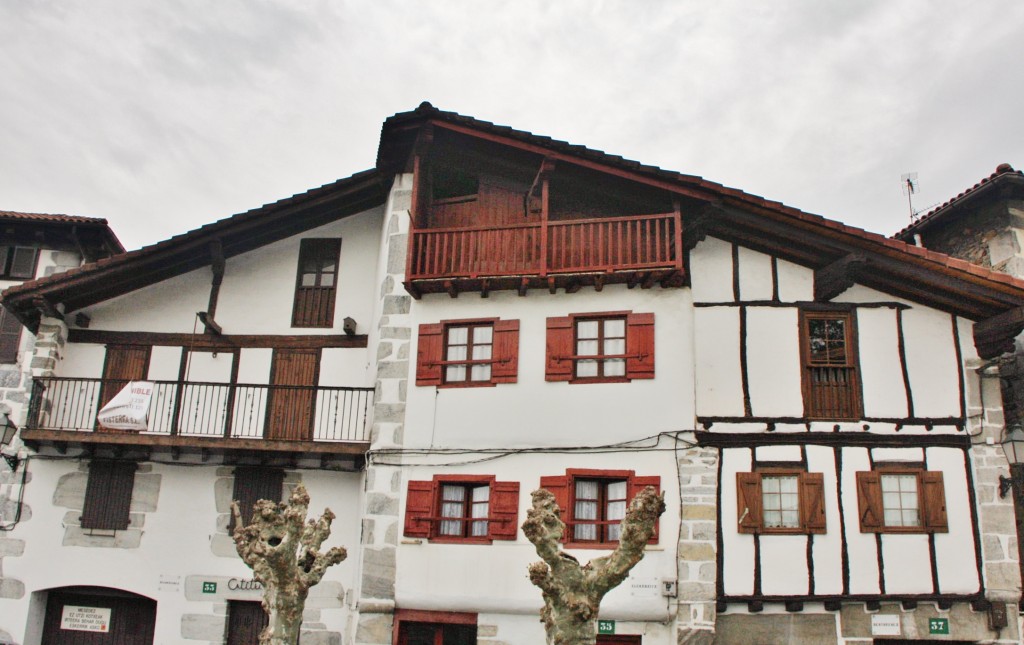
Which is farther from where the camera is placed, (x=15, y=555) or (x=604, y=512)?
(x=15, y=555)

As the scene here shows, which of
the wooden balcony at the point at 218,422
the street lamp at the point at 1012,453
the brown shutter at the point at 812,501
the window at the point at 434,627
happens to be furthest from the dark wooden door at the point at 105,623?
the street lamp at the point at 1012,453

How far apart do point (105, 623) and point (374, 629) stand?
5769 mm

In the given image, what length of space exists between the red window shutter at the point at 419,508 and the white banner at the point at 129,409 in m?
5.17

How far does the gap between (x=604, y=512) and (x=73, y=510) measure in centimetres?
1010

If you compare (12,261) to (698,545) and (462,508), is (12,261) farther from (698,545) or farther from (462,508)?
(698,545)

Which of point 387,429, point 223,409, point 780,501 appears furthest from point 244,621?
point 780,501

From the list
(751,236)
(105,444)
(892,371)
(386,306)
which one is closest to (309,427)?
(386,306)

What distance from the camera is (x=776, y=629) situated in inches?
532

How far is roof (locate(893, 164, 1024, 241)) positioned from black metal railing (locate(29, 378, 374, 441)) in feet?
38.5

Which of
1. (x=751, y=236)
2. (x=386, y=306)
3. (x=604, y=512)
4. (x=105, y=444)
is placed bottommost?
(x=604, y=512)

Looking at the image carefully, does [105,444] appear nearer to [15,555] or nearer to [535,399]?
[15,555]

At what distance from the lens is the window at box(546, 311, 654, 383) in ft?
48.0

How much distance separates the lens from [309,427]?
1628 centimetres

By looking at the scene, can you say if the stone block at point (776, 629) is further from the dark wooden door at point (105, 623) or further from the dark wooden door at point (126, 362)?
Result: the dark wooden door at point (126, 362)
